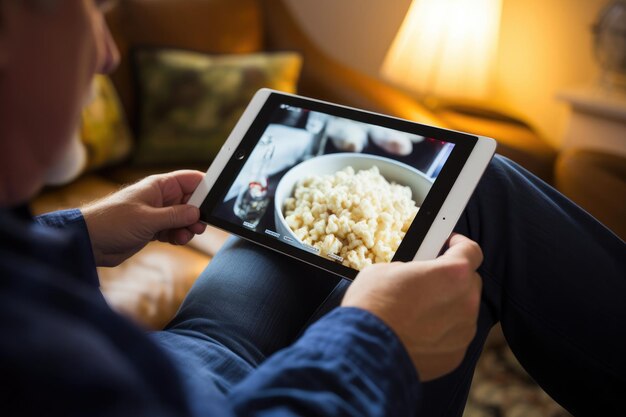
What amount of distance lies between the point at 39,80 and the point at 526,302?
627mm

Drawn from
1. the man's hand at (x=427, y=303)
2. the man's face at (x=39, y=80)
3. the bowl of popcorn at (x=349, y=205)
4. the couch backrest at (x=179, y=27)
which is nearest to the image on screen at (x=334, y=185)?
the bowl of popcorn at (x=349, y=205)

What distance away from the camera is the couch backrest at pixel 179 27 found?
1.60 m

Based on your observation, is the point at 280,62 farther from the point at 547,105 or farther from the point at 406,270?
the point at 406,270

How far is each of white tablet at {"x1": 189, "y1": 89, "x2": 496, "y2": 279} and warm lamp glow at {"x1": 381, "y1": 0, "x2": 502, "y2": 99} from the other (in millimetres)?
949

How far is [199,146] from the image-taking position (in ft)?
5.28

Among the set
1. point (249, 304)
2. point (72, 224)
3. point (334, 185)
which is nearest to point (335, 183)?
point (334, 185)

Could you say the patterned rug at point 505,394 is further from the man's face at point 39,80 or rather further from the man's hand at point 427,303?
the man's face at point 39,80

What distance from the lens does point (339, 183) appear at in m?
0.79

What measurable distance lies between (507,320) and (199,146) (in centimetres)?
110

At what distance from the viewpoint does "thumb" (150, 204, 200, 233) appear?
796 millimetres

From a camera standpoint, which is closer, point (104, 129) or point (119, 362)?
point (119, 362)

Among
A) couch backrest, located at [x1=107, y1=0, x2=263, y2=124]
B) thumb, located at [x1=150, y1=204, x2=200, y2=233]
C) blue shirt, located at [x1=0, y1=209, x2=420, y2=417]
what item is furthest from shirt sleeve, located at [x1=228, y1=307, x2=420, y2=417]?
couch backrest, located at [x1=107, y1=0, x2=263, y2=124]

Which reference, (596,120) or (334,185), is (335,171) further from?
(596,120)

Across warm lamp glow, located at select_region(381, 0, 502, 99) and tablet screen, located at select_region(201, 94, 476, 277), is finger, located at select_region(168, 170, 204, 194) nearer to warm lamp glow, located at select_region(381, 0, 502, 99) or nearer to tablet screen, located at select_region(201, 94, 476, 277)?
tablet screen, located at select_region(201, 94, 476, 277)
